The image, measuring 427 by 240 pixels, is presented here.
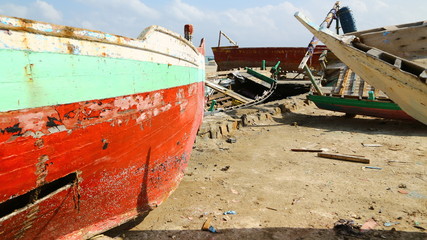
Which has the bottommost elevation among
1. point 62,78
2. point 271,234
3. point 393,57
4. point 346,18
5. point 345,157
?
→ point 271,234

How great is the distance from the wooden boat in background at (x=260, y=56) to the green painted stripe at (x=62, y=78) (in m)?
21.2

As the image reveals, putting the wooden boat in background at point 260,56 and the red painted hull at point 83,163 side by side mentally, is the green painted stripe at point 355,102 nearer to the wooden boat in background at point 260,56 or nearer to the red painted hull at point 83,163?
the red painted hull at point 83,163

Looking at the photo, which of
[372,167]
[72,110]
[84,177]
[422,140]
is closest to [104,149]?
[84,177]

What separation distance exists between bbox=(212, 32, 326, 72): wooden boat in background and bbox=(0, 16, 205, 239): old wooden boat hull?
68.6 feet

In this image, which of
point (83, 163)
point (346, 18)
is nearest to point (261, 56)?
point (346, 18)

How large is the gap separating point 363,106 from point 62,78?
8499 mm

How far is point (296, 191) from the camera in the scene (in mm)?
4355

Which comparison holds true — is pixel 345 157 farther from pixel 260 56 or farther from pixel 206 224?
pixel 260 56

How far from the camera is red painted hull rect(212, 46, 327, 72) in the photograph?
2291 centimetres

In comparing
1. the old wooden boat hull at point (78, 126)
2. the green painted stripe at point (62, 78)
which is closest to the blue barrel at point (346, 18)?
the old wooden boat hull at point (78, 126)

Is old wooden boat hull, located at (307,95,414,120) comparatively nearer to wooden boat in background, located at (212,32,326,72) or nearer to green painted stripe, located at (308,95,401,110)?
green painted stripe, located at (308,95,401,110)

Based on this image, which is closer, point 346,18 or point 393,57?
point 393,57

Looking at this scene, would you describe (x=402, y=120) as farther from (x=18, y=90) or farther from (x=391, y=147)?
(x=18, y=90)

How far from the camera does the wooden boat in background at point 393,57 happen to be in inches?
84.1
